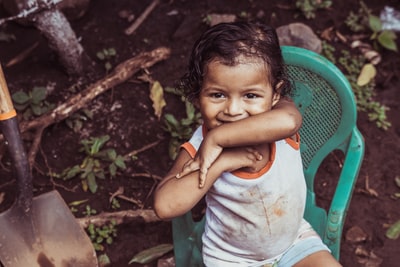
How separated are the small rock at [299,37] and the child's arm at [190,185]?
1.86 m

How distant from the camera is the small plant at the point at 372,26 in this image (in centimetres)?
369

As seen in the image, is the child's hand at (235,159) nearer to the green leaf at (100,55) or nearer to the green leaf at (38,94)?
the green leaf at (38,94)

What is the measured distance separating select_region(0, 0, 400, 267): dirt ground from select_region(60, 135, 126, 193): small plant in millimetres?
44

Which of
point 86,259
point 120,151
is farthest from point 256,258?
point 120,151

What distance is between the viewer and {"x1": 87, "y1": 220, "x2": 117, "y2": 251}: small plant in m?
2.87

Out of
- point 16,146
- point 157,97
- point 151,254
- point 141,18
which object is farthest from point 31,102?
point 151,254

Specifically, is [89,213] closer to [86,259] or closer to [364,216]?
[86,259]

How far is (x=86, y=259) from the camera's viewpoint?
98.4 inches

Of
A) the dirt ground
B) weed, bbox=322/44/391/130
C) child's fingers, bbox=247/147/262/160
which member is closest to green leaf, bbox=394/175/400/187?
the dirt ground

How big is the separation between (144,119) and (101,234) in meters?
0.76

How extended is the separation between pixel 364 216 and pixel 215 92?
158cm

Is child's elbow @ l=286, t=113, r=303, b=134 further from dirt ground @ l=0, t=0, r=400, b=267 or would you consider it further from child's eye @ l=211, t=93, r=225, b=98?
dirt ground @ l=0, t=0, r=400, b=267

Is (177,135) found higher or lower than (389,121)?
higher

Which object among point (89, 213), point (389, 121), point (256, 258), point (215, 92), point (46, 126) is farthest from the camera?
point (389, 121)
